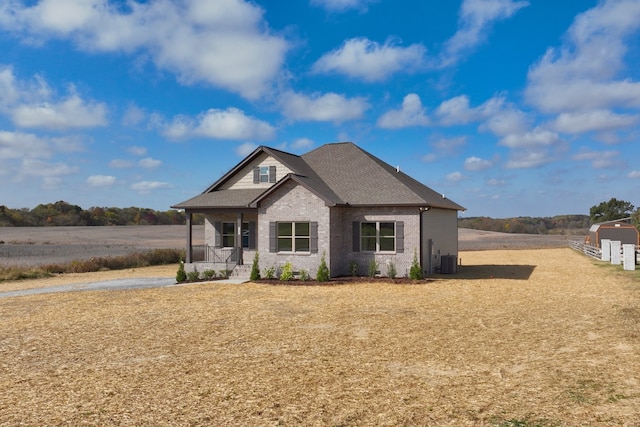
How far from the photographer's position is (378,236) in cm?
2412

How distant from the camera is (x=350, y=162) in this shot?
2914 cm

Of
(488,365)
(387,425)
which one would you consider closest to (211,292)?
(488,365)

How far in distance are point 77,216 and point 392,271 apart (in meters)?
91.1

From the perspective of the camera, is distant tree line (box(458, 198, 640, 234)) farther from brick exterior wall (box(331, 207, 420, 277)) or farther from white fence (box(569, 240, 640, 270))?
brick exterior wall (box(331, 207, 420, 277))

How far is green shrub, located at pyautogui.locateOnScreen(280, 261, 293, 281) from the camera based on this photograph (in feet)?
75.7

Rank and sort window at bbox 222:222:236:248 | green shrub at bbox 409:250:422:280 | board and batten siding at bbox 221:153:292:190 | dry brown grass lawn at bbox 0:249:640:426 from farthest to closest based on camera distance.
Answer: window at bbox 222:222:236:248 → board and batten siding at bbox 221:153:292:190 → green shrub at bbox 409:250:422:280 → dry brown grass lawn at bbox 0:249:640:426

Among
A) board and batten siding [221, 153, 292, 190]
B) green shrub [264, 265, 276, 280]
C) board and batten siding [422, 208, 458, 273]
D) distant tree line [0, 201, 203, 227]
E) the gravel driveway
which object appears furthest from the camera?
distant tree line [0, 201, 203, 227]

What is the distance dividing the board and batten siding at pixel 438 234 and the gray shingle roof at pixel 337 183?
2.17 feet

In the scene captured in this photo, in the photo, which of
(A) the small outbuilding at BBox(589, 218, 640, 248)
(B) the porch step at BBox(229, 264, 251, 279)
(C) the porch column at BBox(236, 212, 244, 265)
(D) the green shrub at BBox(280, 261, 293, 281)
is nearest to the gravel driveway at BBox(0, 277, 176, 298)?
(B) the porch step at BBox(229, 264, 251, 279)

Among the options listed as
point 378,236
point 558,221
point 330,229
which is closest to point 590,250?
point 378,236

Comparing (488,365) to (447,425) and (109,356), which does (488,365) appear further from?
(109,356)

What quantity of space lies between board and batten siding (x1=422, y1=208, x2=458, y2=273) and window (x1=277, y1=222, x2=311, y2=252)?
5948mm

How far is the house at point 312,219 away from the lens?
76.7ft

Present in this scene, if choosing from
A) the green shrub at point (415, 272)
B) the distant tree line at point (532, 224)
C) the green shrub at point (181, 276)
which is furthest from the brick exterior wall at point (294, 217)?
the distant tree line at point (532, 224)
